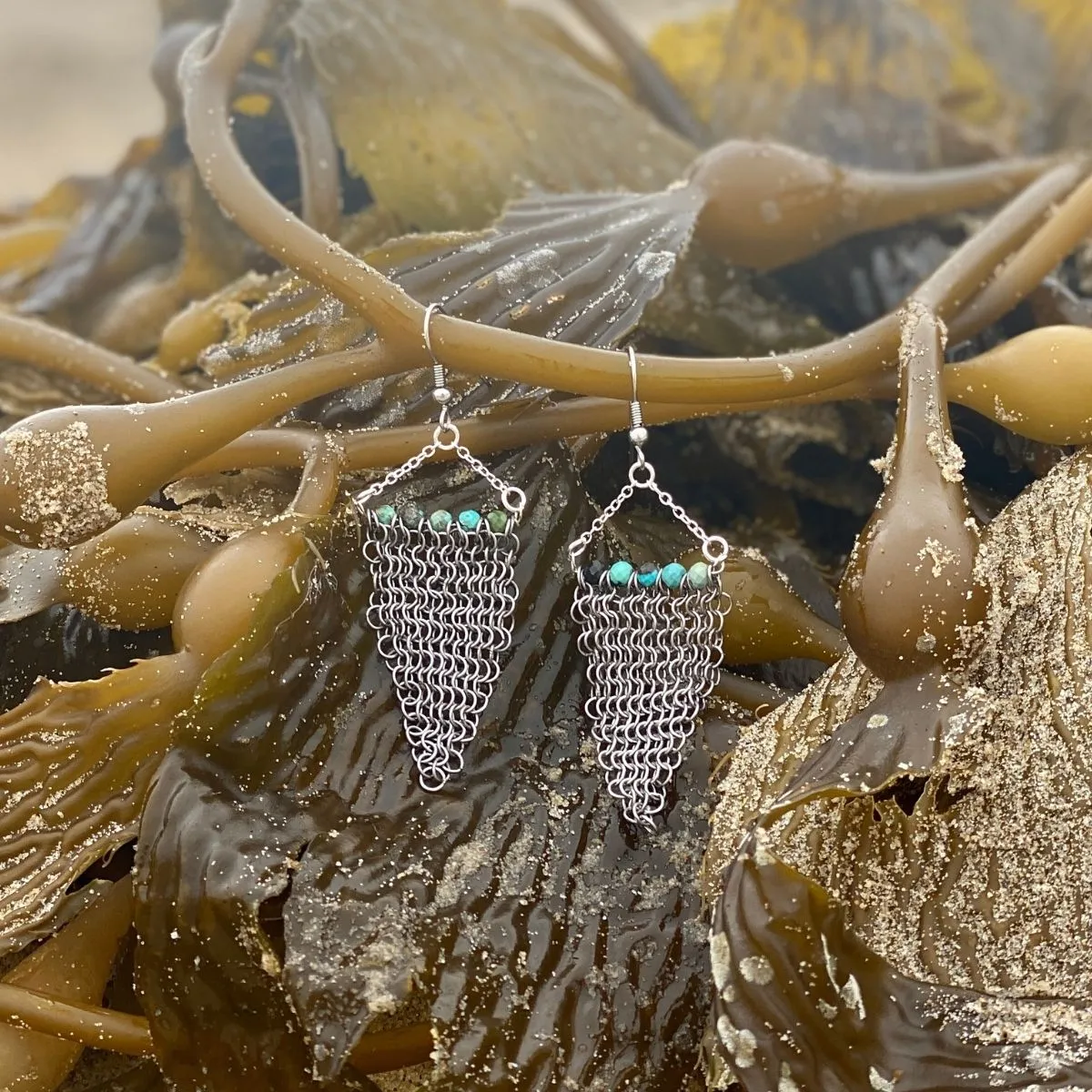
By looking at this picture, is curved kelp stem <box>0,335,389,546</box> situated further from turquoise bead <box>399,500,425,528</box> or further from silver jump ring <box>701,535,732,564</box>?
silver jump ring <box>701,535,732,564</box>

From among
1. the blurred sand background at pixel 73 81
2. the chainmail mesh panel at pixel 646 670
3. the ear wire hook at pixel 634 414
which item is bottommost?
the chainmail mesh panel at pixel 646 670

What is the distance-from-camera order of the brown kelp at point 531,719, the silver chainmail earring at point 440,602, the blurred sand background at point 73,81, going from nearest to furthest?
the brown kelp at point 531,719, the silver chainmail earring at point 440,602, the blurred sand background at point 73,81

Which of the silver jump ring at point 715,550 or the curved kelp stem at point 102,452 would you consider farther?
the silver jump ring at point 715,550

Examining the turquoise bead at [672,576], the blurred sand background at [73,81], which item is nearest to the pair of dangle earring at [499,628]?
the turquoise bead at [672,576]

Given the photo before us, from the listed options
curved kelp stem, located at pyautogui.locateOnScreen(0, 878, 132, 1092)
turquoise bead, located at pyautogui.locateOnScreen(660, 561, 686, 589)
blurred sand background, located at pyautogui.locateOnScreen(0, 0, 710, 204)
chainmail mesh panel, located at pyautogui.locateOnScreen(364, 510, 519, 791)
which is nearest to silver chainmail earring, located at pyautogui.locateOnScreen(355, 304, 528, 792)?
chainmail mesh panel, located at pyautogui.locateOnScreen(364, 510, 519, 791)

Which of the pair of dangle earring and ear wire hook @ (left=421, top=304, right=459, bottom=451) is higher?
ear wire hook @ (left=421, top=304, right=459, bottom=451)

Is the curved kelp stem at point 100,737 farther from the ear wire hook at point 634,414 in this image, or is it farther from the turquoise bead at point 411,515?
the ear wire hook at point 634,414
